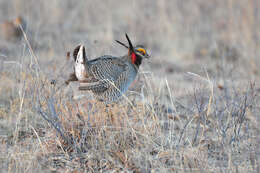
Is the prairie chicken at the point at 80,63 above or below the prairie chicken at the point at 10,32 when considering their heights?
below

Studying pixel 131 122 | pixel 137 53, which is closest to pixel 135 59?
pixel 137 53

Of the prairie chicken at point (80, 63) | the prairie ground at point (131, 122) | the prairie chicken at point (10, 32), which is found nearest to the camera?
the prairie ground at point (131, 122)

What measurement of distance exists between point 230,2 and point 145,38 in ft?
7.05

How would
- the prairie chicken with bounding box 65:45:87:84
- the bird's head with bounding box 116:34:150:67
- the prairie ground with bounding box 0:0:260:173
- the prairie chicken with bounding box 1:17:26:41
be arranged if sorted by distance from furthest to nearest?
the prairie chicken with bounding box 1:17:26:41, the bird's head with bounding box 116:34:150:67, the prairie chicken with bounding box 65:45:87:84, the prairie ground with bounding box 0:0:260:173

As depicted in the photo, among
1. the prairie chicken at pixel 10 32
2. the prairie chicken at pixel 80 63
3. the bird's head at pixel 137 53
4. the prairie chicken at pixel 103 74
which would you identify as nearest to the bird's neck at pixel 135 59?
the bird's head at pixel 137 53

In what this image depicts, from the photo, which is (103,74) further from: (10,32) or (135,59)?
(10,32)

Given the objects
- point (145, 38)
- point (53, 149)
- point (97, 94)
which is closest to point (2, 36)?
point (145, 38)

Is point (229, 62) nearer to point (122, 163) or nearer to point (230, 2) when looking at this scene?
point (230, 2)

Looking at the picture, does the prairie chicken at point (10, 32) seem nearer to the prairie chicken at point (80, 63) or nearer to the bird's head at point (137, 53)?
the bird's head at point (137, 53)

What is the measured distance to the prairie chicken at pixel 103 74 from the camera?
3.70 meters

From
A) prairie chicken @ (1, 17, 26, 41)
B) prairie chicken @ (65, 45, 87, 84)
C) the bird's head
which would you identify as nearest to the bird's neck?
the bird's head

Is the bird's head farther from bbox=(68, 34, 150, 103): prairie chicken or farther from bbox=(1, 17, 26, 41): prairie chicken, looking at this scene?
bbox=(1, 17, 26, 41): prairie chicken

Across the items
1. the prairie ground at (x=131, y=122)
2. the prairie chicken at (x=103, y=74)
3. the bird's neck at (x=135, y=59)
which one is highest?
the bird's neck at (x=135, y=59)

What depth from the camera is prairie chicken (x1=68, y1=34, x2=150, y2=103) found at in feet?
12.1
